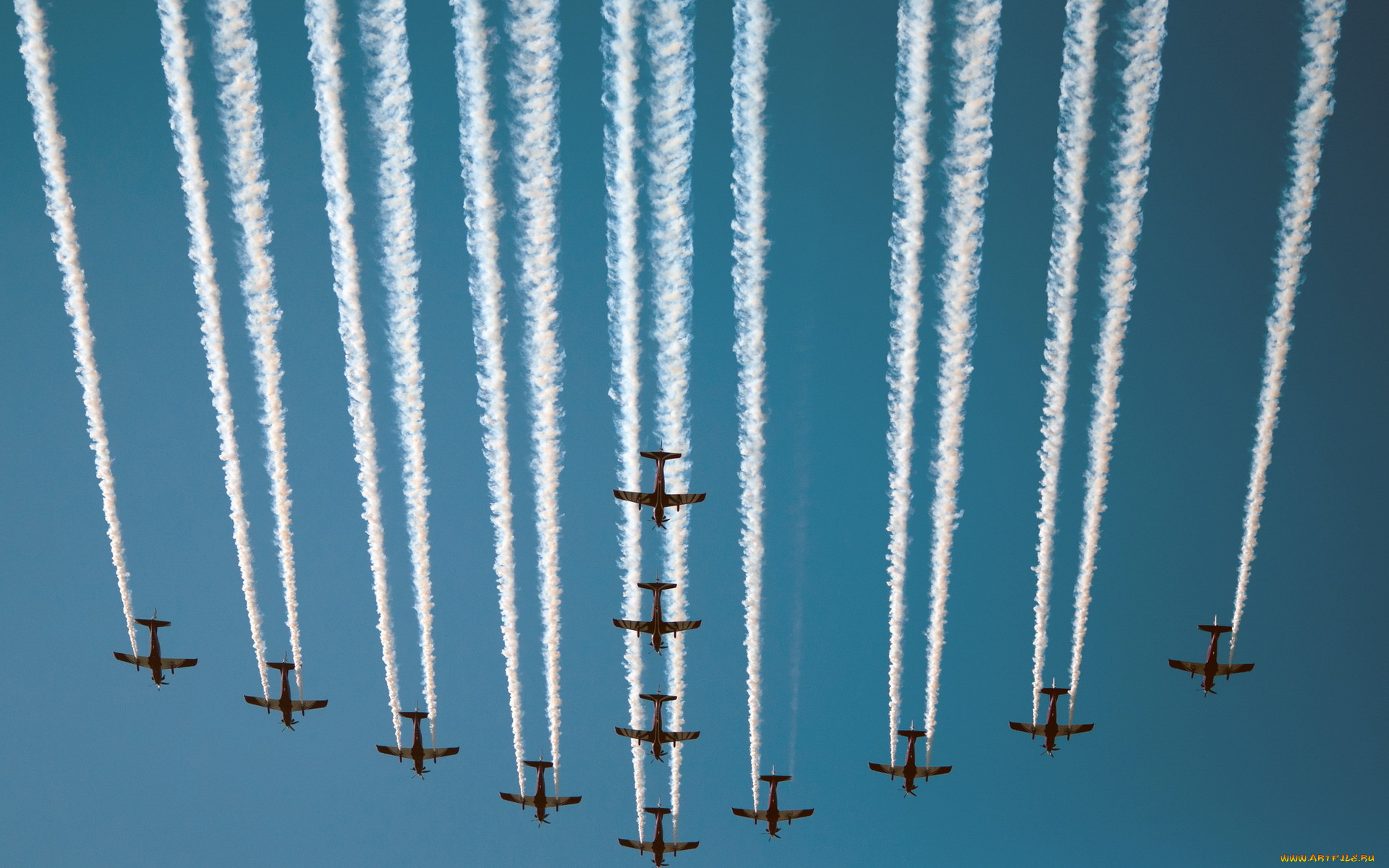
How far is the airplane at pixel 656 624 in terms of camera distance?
2355 centimetres

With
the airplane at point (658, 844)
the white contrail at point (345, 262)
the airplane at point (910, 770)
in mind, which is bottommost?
the airplane at point (658, 844)

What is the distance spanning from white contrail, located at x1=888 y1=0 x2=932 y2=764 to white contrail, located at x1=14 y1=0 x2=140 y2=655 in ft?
49.9

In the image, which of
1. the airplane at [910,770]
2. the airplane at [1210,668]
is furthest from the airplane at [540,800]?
the airplane at [1210,668]

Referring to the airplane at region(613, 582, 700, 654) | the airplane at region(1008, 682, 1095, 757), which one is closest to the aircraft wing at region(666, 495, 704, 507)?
the airplane at region(613, 582, 700, 654)

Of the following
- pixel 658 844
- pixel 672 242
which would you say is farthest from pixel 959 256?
pixel 658 844

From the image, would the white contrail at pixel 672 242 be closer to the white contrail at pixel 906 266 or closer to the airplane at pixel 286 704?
the white contrail at pixel 906 266

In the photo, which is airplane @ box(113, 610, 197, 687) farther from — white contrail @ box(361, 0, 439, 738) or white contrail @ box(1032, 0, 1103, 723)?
white contrail @ box(1032, 0, 1103, 723)

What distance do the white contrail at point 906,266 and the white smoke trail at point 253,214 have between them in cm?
1108

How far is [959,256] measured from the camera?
18719 millimetres

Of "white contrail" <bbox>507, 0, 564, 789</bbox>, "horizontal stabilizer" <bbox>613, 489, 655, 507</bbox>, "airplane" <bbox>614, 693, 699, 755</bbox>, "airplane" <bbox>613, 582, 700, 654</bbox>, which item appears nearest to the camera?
"white contrail" <bbox>507, 0, 564, 789</bbox>

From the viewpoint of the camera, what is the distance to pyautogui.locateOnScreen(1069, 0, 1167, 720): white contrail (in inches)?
679

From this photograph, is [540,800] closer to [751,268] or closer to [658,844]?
[658,844]

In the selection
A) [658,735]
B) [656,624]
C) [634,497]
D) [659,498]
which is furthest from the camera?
[658,735]

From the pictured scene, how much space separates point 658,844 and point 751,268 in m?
16.5
